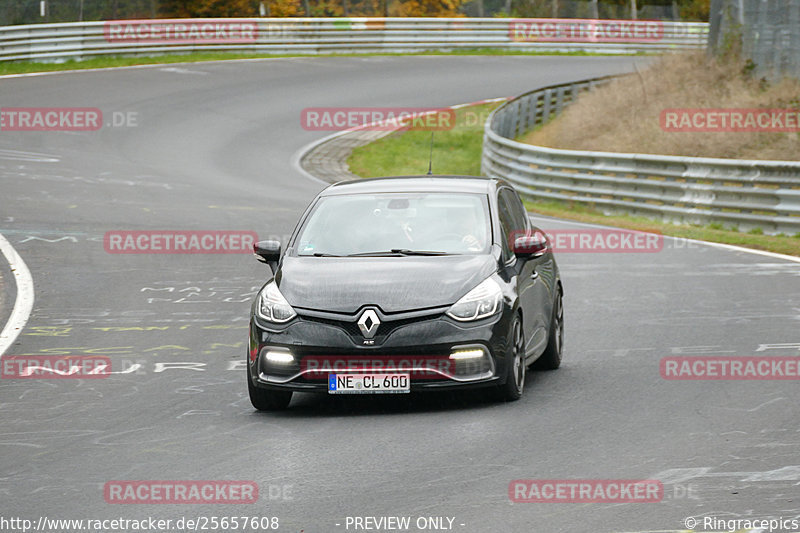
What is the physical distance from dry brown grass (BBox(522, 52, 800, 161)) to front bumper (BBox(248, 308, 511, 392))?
1601 cm

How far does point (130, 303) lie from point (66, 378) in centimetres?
373

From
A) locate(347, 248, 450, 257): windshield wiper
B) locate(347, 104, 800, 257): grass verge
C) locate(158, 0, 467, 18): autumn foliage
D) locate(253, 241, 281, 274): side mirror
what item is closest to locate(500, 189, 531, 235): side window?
locate(347, 248, 450, 257): windshield wiper

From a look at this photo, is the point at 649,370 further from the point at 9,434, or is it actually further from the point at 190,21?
the point at 190,21

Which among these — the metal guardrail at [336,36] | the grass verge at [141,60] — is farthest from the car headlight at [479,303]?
the metal guardrail at [336,36]

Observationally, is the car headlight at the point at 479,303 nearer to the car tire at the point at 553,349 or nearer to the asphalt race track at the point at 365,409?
the asphalt race track at the point at 365,409

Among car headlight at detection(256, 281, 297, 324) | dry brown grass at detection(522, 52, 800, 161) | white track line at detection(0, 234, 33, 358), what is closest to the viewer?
car headlight at detection(256, 281, 297, 324)

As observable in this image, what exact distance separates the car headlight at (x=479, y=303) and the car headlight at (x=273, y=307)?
109cm

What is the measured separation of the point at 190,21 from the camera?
42.9 metres

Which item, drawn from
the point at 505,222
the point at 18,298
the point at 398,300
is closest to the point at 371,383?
the point at 398,300

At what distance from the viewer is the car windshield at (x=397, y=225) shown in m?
9.84

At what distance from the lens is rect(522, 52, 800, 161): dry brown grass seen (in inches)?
984

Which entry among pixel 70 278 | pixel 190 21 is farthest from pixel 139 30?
pixel 70 278

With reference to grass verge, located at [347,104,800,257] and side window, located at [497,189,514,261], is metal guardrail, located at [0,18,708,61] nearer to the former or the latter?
grass verge, located at [347,104,800,257]

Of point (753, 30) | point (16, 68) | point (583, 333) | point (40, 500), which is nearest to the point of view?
point (40, 500)
